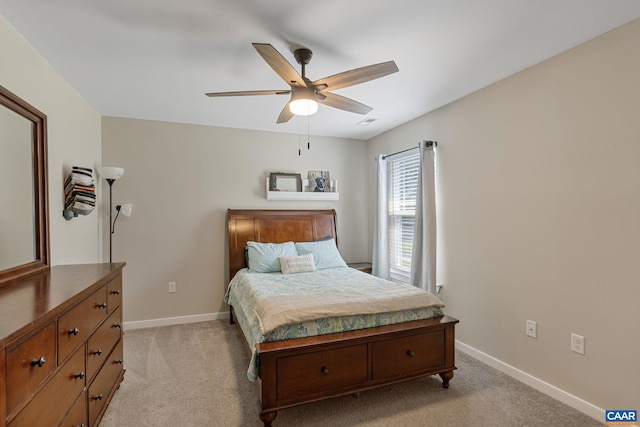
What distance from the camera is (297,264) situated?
347 centimetres

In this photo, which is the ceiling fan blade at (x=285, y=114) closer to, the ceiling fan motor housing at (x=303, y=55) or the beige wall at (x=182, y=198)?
the ceiling fan motor housing at (x=303, y=55)

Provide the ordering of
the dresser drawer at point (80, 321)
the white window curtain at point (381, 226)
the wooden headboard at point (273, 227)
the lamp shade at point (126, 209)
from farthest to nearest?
the white window curtain at point (381, 226), the wooden headboard at point (273, 227), the lamp shade at point (126, 209), the dresser drawer at point (80, 321)

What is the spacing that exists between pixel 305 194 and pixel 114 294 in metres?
2.54

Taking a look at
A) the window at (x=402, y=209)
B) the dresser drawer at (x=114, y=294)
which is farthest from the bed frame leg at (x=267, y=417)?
the window at (x=402, y=209)

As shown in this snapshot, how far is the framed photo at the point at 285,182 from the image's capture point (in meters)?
4.16

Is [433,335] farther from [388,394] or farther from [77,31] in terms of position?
[77,31]

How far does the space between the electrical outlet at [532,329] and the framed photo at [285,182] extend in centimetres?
292

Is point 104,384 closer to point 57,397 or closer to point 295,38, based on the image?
point 57,397

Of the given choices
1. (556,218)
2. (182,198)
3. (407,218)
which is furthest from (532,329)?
(182,198)

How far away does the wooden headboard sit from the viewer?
153 inches

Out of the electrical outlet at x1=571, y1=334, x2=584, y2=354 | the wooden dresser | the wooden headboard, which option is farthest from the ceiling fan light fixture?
the electrical outlet at x1=571, y1=334, x2=584, y2=354

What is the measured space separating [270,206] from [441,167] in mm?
2192

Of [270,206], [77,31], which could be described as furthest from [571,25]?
[270,206]

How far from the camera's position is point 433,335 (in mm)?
2334
